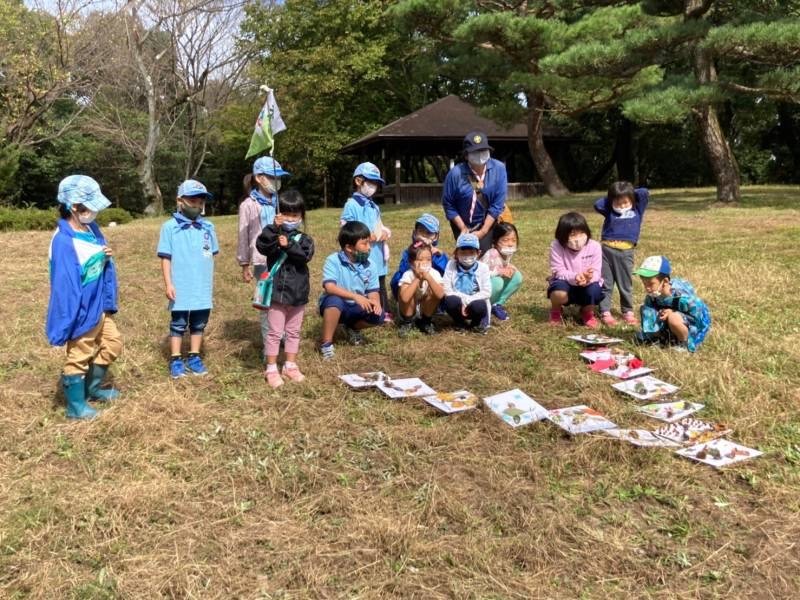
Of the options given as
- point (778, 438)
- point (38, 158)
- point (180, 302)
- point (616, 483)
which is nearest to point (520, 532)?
point (616, 483)

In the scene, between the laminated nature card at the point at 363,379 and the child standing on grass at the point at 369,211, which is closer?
the laminated nature card at the point at 363,379

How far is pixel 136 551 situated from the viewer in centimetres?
226

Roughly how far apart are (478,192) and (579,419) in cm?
262

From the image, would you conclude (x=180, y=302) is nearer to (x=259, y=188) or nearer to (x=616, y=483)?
(x=259, y=188)

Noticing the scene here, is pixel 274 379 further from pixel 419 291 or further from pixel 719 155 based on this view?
pixel 719 155

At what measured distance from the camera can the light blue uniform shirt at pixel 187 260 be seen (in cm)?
408

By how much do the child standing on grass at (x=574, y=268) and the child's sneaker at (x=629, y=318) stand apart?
0.84ft

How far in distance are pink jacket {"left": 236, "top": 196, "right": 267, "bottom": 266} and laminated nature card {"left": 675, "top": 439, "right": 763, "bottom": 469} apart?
292 cm

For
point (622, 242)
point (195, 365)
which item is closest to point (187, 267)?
point (195, 365)

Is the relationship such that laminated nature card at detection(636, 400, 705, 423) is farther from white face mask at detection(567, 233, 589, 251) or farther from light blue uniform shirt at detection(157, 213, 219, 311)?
light blue uniform shirt at detection(157, 213, 219, 311)

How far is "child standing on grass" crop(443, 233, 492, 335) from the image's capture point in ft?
16.1

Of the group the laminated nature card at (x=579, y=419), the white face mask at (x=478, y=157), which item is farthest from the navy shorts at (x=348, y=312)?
the laminated nature card at (x=579, y=419)

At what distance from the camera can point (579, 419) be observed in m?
3.22

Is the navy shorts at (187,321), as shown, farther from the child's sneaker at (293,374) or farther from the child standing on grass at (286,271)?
the child's sneaker at (293,374)
